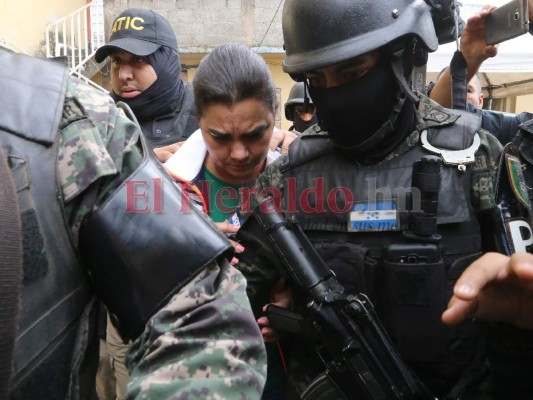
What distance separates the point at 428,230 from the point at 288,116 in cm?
301

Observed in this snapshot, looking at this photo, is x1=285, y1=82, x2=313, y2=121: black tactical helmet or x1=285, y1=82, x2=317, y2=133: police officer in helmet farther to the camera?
x1=285, y1=82, x2=313, y2=121: black tactical helmet

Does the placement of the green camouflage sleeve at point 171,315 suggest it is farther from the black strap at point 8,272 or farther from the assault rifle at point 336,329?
the assault rifle at point 336,329

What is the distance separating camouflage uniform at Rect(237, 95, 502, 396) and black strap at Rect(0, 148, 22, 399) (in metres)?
0.98

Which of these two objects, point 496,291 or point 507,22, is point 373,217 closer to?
point 496,291

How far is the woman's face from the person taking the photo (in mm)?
1790

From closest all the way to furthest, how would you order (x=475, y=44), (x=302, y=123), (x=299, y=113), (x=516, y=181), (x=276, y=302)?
(x=516, y=181) < (x=276, y=302) < (x=475, y=44) < (x=302, y=123) < (x=299, y=113)

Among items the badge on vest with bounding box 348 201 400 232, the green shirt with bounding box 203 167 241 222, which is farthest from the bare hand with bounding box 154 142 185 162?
the badge on vest with bounding box 348 201 400 232

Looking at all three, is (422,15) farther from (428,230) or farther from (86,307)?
(86,307)

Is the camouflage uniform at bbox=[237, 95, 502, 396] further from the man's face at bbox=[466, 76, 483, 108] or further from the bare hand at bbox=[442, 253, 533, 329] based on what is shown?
the man's face at bbox=[466, 76, 483, 108]

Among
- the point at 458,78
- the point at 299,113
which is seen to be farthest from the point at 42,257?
the point at 299,113

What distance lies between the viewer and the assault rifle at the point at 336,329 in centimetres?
142

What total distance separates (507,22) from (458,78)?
0.81 feet

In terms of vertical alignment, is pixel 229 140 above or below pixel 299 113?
below

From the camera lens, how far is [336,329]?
56.4 inches
